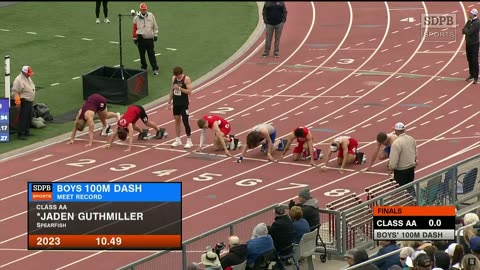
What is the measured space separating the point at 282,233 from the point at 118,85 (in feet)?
42.7

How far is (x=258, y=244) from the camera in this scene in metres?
22.8

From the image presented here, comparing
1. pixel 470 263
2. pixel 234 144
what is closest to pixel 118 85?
pixel 234 144

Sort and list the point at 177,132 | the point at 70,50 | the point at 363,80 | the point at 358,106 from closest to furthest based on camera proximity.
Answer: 1. the point at 177,132
2. the point at 358,106
3. the point at 363,80
4. the point at 70,50

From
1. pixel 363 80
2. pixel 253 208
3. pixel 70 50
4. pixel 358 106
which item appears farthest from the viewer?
pixel 70 50

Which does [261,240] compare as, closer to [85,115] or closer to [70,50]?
[85,115]

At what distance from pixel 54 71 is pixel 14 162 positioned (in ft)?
24.2

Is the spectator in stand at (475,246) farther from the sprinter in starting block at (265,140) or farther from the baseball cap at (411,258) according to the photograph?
the sprinter in starting block at (265,140)

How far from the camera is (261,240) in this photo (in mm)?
22828

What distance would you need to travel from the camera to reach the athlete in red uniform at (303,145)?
99.9 feet

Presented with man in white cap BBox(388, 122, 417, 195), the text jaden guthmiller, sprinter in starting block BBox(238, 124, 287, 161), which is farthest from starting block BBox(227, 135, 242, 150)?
the text jaden guthmiller

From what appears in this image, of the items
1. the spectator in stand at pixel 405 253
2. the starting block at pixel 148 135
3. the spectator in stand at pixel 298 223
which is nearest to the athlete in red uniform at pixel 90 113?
the starting block at pixel 148 135

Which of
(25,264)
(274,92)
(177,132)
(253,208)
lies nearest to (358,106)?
(274,92)

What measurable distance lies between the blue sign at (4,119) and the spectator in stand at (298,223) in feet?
35.7
